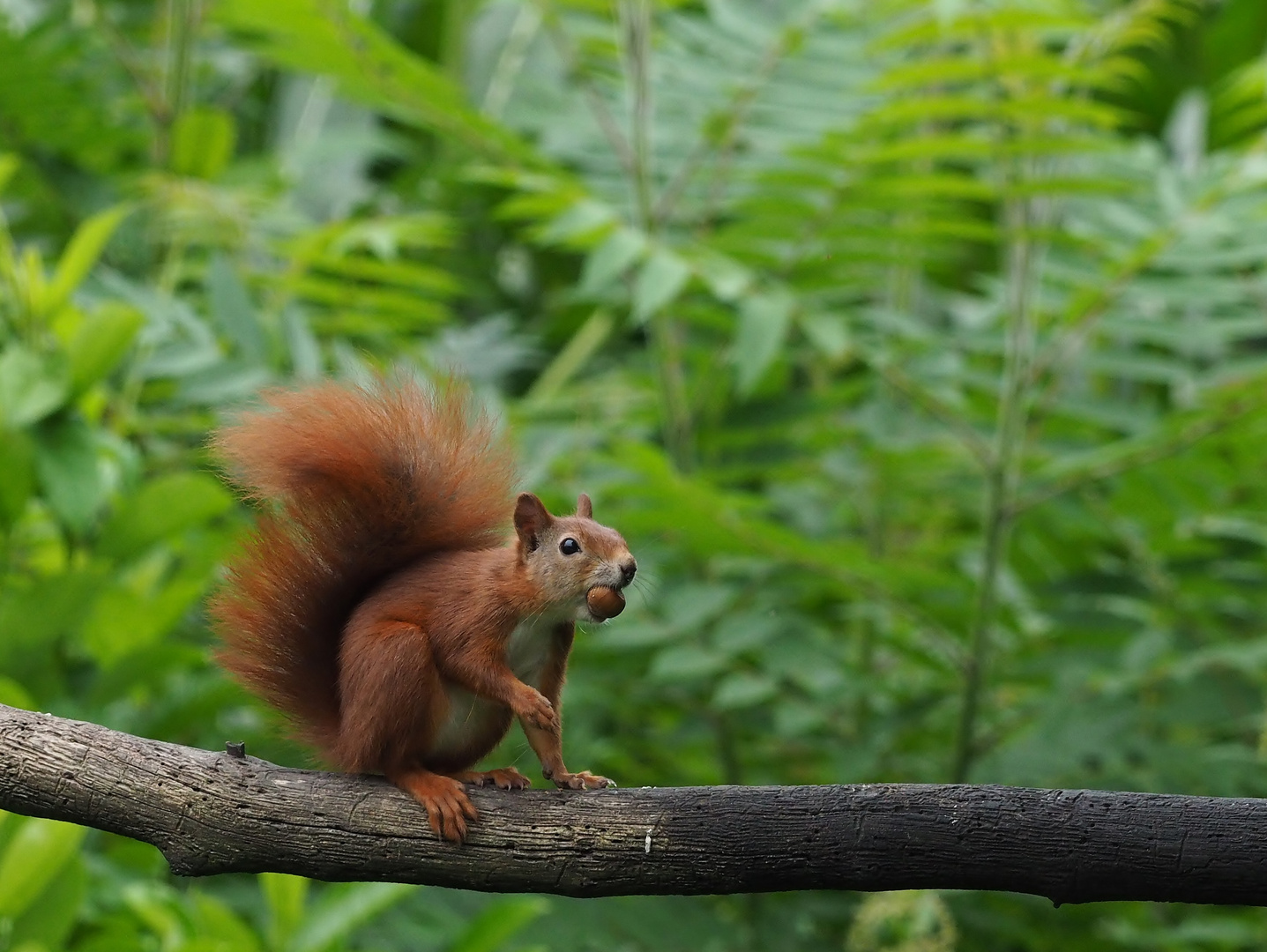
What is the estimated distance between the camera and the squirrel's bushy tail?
58.5 inches

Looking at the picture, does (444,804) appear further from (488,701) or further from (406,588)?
(406,588)

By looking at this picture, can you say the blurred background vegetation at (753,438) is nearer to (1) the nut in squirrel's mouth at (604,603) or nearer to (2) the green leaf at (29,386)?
(2) the green leaf at (29,386)

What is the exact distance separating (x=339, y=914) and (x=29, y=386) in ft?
2.87

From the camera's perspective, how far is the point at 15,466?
2.20 meters

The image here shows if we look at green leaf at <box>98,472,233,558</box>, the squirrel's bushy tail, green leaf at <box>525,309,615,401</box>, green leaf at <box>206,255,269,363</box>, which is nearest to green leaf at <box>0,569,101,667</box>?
green leaf at <box>98,472,233,558</box>

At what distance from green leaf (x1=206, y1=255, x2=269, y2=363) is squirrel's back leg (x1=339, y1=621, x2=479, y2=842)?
1.28 m

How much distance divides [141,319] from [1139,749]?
5.78 feet

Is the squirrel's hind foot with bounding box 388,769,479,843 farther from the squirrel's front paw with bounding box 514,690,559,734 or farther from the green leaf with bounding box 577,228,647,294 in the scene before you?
the green leaf with bounding box 577,228,647,294

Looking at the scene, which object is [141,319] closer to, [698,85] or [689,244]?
[689,244]

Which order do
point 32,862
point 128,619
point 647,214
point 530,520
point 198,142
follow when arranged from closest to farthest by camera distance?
point 530,520 → point 32,862 → point 128,619 → point 647,214 → point 198,142

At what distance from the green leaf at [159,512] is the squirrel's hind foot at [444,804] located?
0.96 m

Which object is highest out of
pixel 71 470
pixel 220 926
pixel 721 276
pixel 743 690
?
pixel 721 276

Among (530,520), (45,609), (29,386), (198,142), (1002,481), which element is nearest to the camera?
(530,520)

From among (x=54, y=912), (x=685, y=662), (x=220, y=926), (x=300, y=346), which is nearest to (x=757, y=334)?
(x=685, y=662)
